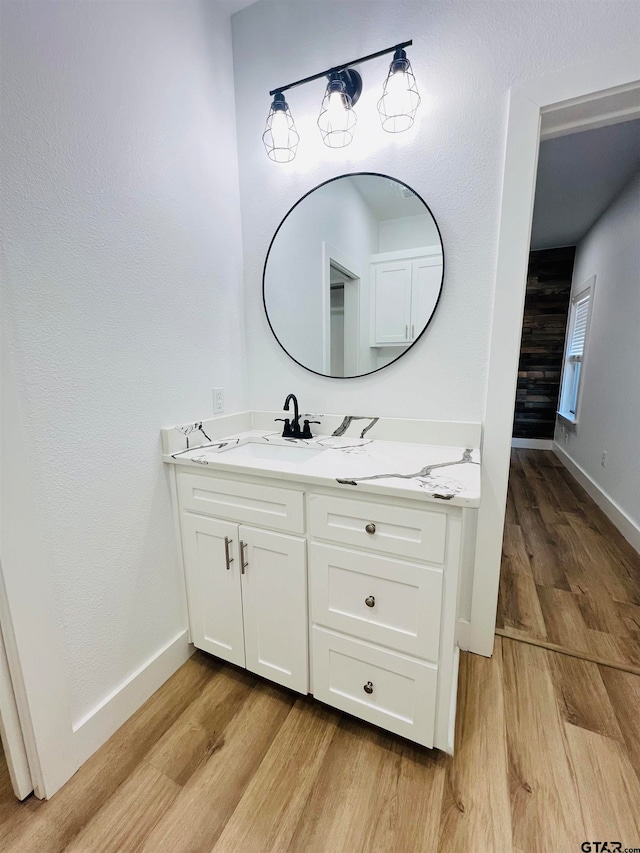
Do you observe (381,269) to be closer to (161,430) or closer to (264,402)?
(264,402)

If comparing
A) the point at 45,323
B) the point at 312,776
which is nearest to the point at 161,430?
the point at 45,323

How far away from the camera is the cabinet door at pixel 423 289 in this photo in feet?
4.57

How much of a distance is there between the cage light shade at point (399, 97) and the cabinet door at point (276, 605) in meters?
1.56

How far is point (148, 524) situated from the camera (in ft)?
4.34

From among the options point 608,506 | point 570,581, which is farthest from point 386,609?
point 608,506

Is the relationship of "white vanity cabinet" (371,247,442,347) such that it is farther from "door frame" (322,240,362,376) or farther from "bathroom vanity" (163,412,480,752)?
"bathroom vanity" (163,412,480,752)

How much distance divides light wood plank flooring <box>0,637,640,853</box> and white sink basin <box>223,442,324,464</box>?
35.6 inches

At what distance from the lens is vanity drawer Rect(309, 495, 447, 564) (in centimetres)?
98

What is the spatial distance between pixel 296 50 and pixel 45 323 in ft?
4.96

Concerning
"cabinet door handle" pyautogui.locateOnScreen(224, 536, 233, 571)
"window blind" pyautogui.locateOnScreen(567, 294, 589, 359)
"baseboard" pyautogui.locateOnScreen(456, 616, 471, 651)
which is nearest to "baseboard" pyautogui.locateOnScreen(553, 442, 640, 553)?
"window blind" pyautogui.locateOnScreen(567, 294, 589, 359)

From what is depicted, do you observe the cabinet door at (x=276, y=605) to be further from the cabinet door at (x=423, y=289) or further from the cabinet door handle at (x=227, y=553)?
the cabinet door at (x=423, y=289)

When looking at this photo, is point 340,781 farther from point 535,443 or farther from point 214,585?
point 535,443

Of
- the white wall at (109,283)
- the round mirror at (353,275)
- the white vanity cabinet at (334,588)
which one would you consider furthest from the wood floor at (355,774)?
the round mirror at (353,275)

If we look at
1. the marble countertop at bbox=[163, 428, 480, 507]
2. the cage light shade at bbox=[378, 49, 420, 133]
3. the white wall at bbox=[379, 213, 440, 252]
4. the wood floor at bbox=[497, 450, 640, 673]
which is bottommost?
the wood floor at bbox=[497, 450, 640, 673]
